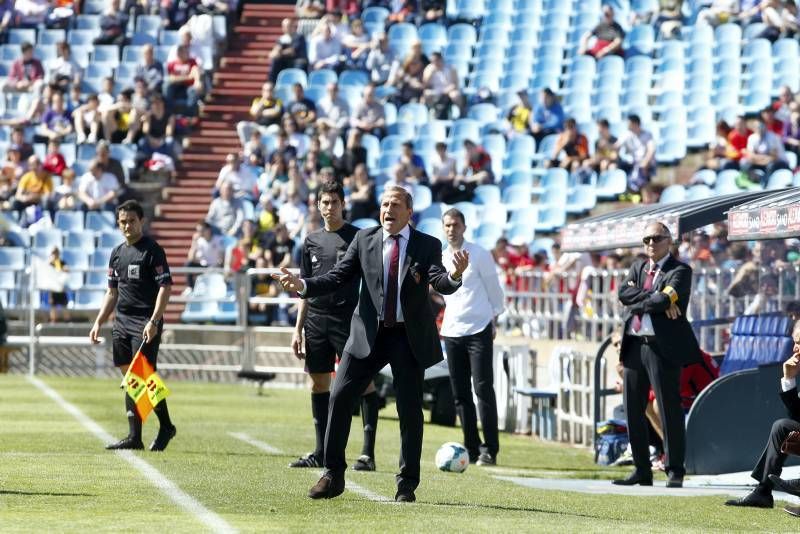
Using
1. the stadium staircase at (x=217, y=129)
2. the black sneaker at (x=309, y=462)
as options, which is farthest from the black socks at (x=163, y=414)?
the stadium staircase at (x=217, y=129)

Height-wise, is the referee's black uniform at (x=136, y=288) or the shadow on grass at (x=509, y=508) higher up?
the referee's black uniform at (x=136, y=288)

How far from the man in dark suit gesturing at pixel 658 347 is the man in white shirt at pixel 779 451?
65.7 inches

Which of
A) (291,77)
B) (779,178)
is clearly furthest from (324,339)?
(291,77)

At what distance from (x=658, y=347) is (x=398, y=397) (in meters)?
3.05

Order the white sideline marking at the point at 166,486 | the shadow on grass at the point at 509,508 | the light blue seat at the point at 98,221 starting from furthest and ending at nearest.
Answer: the light blue seat at the point at 98,221 < the shadow on grass at the point at 509,508 < the white sideline marking at the point at 166,486

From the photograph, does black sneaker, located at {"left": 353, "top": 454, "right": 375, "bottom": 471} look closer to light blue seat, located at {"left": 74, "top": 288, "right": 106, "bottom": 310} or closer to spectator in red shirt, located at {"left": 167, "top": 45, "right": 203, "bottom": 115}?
light blue seat, located at {"left": 74, "top": 288, "right": 106, "bottom": 310}

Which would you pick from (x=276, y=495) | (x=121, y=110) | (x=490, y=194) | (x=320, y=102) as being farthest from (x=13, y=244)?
(x=276, y=495)

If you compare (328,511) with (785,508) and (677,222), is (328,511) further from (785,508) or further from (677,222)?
(677,222)

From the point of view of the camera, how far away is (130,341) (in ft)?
46.2

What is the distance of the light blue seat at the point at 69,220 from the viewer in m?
29.4

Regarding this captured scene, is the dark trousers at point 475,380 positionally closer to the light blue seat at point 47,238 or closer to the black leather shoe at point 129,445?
the black leather shoe at point 129,445

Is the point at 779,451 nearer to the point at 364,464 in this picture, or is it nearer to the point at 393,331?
the point at 393,331

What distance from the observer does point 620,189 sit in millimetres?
26781

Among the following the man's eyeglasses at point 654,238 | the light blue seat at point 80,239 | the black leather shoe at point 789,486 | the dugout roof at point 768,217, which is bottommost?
the black leather shoe at point 789,486
